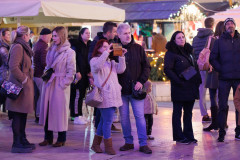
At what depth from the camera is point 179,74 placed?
9.38 meters

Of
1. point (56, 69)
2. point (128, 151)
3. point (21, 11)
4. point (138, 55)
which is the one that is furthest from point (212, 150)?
point (21, 11)

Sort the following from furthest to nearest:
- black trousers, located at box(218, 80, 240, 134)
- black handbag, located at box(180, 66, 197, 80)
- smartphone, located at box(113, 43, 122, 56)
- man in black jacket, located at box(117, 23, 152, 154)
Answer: black trousers, located at box(218, 80, 240, 134) < black handbag, located at box(180, 66, 197, 80) < man in black jacket, located at box(117, 23, 152, 154) < smartphone, located at box(113, 43, 122, 56)

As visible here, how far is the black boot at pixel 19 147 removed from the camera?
8.73 metres

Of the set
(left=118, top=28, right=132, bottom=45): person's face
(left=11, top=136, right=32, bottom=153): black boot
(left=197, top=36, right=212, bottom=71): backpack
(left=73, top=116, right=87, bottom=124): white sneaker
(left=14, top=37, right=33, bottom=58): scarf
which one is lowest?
(left=73, top=116, right=87, bottom=124): white sneaker

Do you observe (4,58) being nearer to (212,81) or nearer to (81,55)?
(81,55)

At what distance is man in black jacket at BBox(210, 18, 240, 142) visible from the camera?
31.2 feet

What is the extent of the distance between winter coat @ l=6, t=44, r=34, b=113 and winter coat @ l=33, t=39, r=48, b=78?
2671mm

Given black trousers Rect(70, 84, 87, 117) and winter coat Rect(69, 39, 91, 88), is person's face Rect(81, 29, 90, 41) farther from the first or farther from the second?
black trousers Rect(70, 84, 87, 117)

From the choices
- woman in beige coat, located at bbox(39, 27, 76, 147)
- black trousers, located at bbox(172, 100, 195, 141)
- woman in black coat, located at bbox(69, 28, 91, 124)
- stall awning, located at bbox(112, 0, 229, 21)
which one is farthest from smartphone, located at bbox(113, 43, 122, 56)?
stall awning, located at bbox(112, 0, 229, 21)

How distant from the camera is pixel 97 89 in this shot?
8.41 m

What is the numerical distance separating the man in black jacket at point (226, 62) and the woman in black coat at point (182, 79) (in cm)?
40

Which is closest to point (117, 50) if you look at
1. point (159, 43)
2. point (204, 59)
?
point (204, 59)

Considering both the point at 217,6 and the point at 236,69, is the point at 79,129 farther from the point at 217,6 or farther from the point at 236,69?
the point at 217,6

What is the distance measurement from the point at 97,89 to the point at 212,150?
2.01m
